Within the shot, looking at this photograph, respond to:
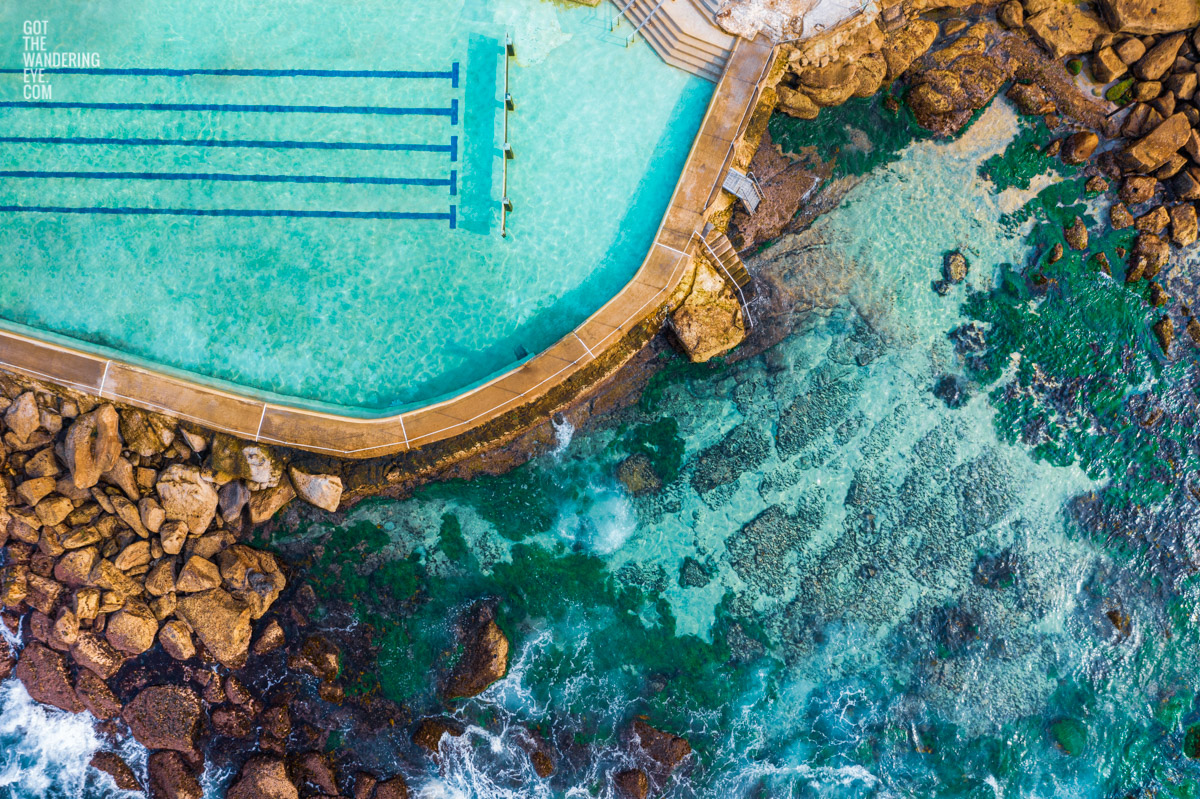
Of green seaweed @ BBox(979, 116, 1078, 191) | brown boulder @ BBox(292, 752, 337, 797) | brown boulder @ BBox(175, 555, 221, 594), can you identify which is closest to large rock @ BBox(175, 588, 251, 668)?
brown boulder @ BBox(175, 555, 221, 594)

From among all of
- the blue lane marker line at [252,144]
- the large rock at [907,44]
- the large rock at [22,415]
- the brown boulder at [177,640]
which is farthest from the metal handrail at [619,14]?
the brown boulder at [177,640]

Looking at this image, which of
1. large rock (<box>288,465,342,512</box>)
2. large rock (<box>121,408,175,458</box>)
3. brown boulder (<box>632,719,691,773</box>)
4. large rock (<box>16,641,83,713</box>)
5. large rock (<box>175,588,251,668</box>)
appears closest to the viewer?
large rock (<box>121,408,175,458</box>)

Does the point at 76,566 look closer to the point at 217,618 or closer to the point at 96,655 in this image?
the point at 96,655

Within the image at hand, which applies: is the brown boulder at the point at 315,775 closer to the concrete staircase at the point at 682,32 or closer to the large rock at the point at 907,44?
the concrete staircase at the point at 682,32

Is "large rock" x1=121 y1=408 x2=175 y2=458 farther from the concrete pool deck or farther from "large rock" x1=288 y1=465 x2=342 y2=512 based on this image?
"large rock" x1=288 y1=465 x2=342 y2=512

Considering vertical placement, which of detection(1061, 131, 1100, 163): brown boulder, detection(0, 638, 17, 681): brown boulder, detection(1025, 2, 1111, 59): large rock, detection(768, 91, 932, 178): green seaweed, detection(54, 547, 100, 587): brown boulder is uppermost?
detection(1025, 2, 1111, 59): large rock

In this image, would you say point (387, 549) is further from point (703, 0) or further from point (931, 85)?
point (931, 85)
